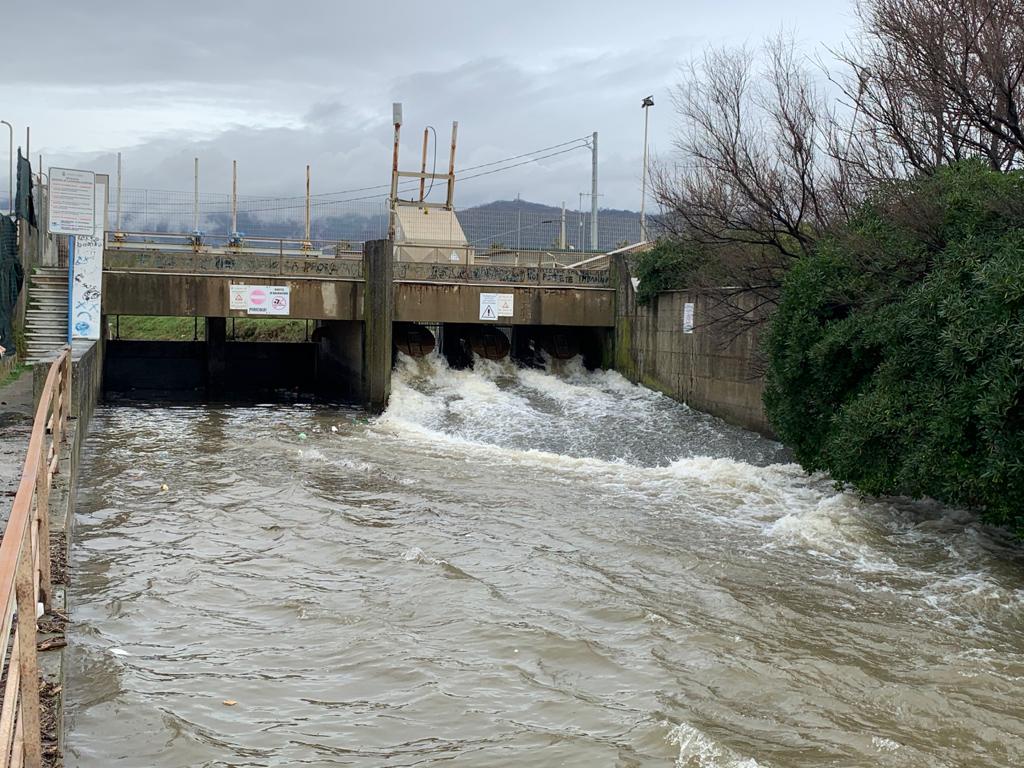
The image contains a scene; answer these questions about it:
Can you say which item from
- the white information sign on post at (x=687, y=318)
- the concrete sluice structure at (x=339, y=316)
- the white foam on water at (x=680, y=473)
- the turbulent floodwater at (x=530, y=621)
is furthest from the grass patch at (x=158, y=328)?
the turbulent floodwater at (x=530, y=621)

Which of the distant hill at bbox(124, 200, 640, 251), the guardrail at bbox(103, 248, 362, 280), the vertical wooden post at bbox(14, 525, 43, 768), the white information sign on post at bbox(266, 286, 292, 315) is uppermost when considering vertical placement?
the distant hill at bbox(124, 200, 640, 251)

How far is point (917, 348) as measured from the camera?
428 inches

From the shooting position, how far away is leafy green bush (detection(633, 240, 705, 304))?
23.3 metres

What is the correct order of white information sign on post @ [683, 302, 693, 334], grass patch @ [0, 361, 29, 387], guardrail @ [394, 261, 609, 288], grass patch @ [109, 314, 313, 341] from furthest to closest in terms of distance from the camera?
grass patch @ [109, 314, 313, 341] → guardrail @ [394, 261, 609, 288] → white information sign on post @ [683, 302, 693, 334] → grass patch @ [0, 361, 29, 387]

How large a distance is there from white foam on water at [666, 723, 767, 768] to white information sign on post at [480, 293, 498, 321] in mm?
19934

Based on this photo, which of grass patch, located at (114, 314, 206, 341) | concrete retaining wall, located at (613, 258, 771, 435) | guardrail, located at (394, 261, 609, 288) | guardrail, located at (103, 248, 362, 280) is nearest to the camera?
concrete retaining wall, located at (613, 258, 771, 435)

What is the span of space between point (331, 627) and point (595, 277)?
2034 centimetres

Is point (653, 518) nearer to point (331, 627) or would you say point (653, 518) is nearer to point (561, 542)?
point (561, 542)

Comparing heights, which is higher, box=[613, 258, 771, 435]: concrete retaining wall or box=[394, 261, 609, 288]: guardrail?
box=[394, 261, 609, 288]: guardrail

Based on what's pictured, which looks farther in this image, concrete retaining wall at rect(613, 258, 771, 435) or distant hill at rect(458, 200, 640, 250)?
distant hill at rect(458, 200, 640, 250)

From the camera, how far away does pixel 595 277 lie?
2708cm

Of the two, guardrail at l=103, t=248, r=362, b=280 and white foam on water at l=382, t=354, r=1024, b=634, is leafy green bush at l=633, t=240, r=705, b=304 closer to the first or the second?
white foam on water at l=382, t=354, r=1024, b=634

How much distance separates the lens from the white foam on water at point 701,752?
545 cm

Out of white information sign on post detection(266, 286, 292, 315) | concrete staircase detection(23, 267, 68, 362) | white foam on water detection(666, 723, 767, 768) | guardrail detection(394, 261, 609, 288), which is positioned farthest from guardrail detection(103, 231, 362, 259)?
white foam on water detection(666, 723, 767, 768)
